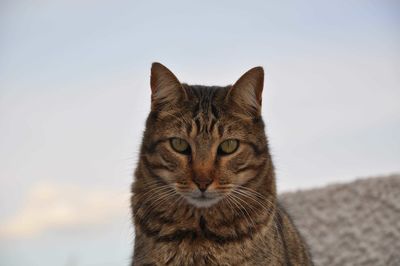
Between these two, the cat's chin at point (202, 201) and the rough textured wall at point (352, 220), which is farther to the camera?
the rough textured wall at point (352, 220)

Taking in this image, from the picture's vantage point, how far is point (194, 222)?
2289mm

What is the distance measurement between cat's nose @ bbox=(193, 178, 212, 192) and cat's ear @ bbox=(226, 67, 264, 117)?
0.39 m

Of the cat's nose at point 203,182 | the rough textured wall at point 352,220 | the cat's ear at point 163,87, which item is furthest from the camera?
the rough textured wall at point 352,220

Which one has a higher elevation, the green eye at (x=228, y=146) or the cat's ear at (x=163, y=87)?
the cat's ear at (x=163, y=87)

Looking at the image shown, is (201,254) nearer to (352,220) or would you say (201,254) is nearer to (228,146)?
(228,146)

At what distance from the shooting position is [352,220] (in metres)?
4.21

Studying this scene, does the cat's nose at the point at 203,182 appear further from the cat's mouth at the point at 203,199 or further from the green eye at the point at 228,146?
the green eye at the point at 228,146

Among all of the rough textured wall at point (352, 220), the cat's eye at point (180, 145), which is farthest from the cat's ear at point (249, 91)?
the rough textured wall at point (352, 220)

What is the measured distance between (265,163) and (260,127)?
0.16m

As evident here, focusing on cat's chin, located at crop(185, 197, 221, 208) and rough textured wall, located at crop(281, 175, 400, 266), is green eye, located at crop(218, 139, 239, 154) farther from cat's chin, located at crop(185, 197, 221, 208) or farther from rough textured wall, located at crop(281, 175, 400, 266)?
rough textured wall, located at crop(281, 175, 400, 266)

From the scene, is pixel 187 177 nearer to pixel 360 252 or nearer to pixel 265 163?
pixel 265 163

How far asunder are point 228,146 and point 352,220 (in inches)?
90.6

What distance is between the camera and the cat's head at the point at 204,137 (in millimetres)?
2184

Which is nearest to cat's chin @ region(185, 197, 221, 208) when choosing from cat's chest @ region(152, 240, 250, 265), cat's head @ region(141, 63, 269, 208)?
cat's head @ region(141, 63, 269, 208)
